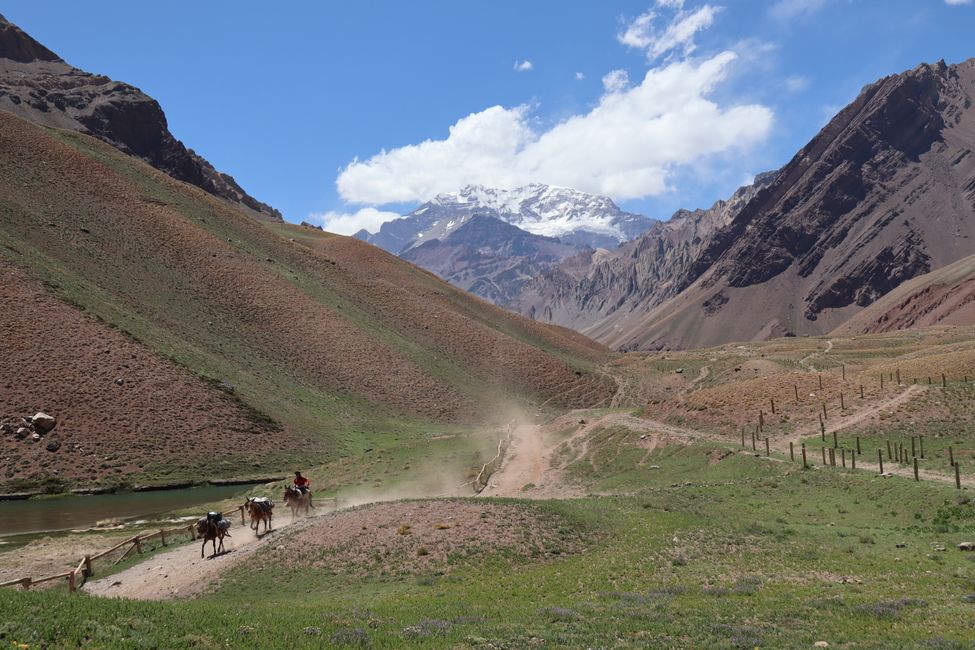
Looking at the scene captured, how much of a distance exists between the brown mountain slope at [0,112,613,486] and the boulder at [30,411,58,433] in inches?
84.7

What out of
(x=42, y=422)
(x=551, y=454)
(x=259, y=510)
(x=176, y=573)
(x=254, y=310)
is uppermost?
(x=254, y=310)

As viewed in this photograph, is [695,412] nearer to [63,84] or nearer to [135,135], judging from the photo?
[135,135]

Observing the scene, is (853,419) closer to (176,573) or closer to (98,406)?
(176,573)

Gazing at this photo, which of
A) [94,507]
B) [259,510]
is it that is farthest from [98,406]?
[259,510]

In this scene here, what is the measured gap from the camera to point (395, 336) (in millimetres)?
115250

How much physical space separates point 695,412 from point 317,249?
11216 centimetres

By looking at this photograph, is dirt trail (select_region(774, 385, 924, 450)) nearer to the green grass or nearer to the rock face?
the green grass

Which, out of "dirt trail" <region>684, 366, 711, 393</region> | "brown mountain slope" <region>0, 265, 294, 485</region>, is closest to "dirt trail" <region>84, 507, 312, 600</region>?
"brown mountain slope" <region>0, 265, 294, 485</region>

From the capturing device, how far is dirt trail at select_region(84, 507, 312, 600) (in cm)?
2625

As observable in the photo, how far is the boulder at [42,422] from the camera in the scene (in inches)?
2425

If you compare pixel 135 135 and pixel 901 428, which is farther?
pixel 135 135

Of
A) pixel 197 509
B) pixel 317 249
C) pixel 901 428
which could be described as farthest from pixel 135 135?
pixel 901 428

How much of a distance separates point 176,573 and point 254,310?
265 ft

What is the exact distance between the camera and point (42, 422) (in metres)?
61.7
